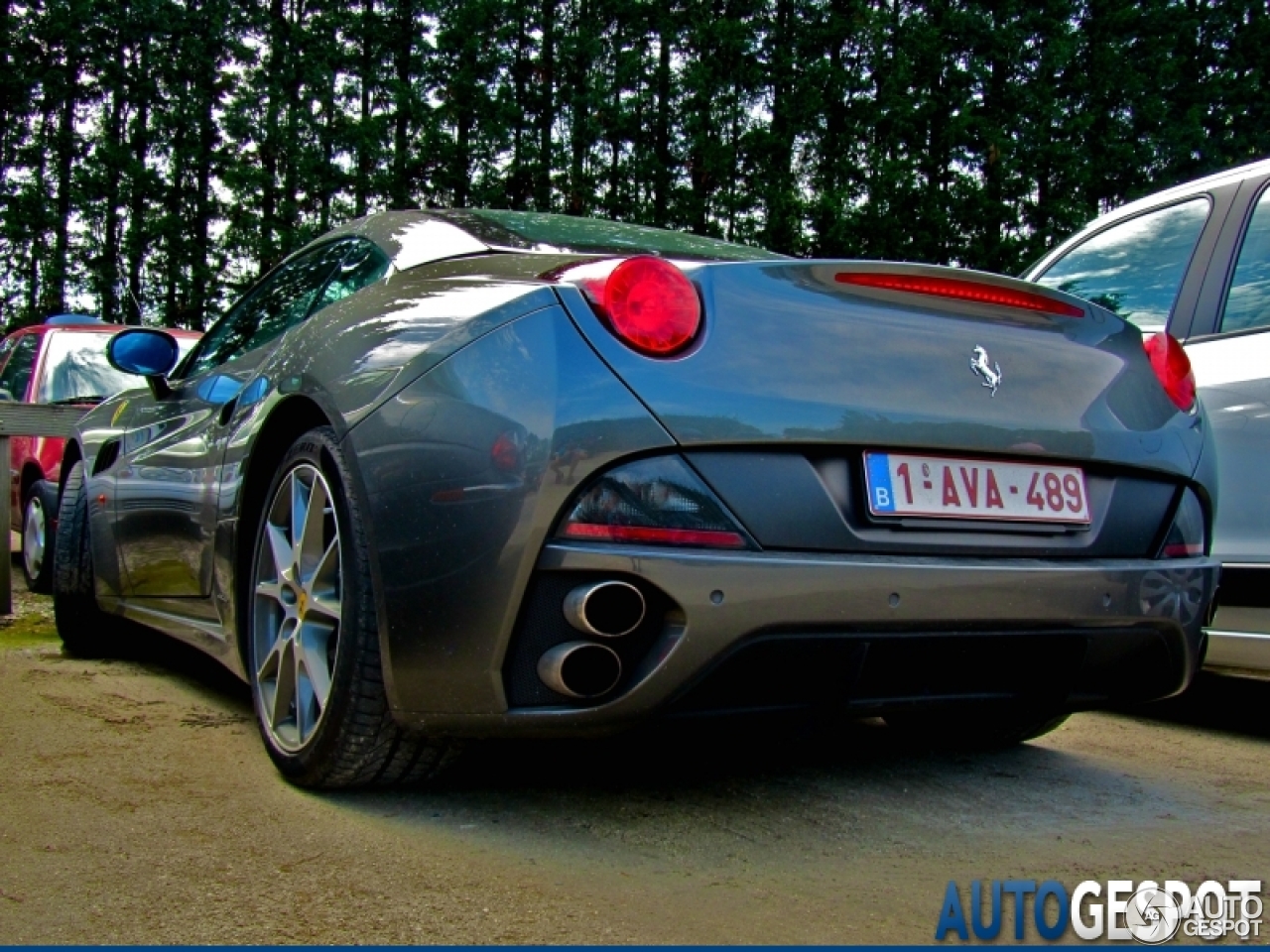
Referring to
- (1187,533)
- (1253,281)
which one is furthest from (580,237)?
(1253,281)

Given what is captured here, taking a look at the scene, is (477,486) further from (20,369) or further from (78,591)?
(20,369)

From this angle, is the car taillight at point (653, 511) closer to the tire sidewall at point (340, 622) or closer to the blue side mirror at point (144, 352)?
the tire sidewall at point (340, 622)

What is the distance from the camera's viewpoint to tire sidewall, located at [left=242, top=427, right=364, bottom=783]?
99.0 inches

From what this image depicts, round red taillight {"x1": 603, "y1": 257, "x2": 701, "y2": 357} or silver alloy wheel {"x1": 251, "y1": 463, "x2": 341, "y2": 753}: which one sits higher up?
round red taillight {"x1": 603, "y1": 257, "x2": 701, "y2": 357}

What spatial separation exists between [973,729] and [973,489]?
1115mm

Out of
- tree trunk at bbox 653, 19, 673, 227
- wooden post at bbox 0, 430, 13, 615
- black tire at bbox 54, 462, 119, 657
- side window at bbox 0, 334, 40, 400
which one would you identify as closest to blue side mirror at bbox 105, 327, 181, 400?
black tire at bbox 54, 462, 119, 657

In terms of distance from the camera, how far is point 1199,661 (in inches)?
108

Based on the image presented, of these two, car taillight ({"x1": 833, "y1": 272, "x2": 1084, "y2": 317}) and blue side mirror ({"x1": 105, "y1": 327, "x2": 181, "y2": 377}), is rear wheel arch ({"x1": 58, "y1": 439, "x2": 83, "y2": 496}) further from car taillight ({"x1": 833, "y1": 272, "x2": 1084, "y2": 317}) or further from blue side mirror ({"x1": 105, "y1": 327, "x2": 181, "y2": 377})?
car taillight ({"x1": 833, "y1": 272, "x2": 1084, "y2": 317})

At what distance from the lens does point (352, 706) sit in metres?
2.50

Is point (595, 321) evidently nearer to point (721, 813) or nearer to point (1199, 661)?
point (721, 813)

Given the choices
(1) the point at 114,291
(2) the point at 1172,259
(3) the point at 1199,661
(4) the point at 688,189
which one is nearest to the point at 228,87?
(1) the point at 114,291

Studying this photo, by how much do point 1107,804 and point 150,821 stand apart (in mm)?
1920

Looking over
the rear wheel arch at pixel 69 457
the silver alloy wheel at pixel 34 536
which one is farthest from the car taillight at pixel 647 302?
the silver alloy wheel at pixel 34 536

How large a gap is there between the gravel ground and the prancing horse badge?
0.74 metres
